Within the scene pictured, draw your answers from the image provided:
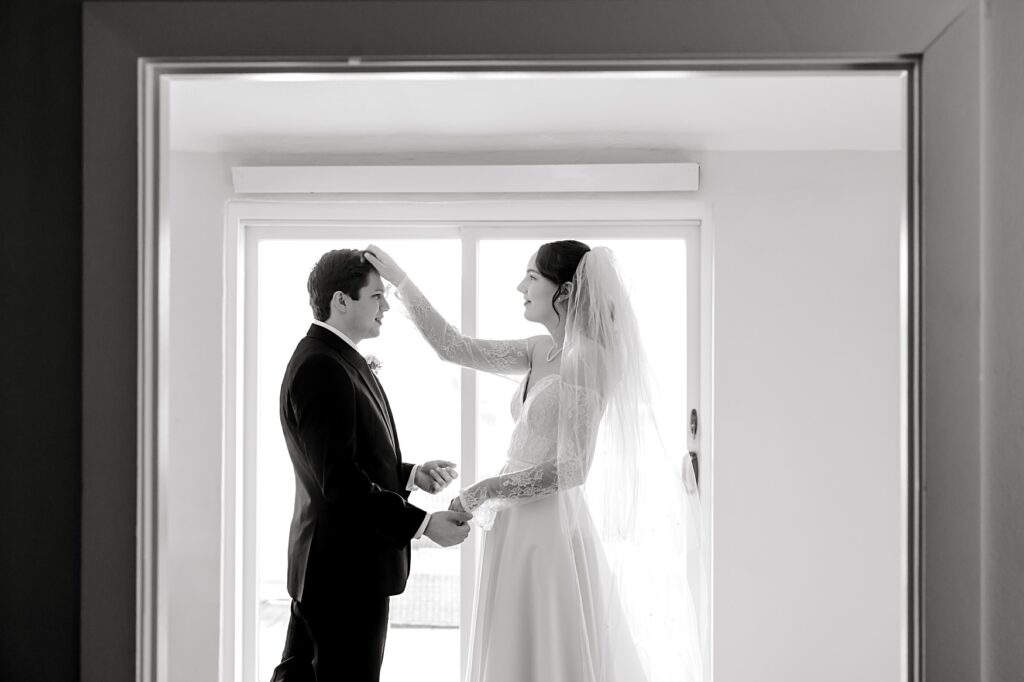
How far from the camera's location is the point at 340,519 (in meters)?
2.06

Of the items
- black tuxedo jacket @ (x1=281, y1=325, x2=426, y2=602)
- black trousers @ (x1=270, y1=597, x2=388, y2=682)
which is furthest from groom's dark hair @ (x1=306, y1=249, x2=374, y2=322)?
black trousers @ (x1=270, y1=597, x2=388, y2=682)

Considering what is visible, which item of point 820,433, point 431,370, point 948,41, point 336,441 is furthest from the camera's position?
point 431,370

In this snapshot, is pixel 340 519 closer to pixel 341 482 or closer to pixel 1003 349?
pixel 341 482

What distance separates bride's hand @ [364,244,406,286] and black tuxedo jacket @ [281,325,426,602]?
0.23 metres

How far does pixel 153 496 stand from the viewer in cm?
95

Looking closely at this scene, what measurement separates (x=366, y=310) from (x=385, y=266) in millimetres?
137

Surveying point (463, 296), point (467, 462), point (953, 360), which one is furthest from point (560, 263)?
point (953, 360)

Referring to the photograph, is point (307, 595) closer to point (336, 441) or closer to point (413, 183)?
point (336, 441)

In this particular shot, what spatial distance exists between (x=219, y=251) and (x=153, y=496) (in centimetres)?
223

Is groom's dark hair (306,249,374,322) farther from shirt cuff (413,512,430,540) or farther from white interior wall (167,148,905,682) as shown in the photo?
white interior wall (167,148,905,682)

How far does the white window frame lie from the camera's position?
2.97 m

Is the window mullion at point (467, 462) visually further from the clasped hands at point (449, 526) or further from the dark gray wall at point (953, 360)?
the dark gray wall at point (953, 360)

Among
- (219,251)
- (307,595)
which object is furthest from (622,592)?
(219,251)

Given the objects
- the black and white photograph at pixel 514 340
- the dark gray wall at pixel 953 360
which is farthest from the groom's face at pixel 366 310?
the dark gray wall at pixel 953 360
